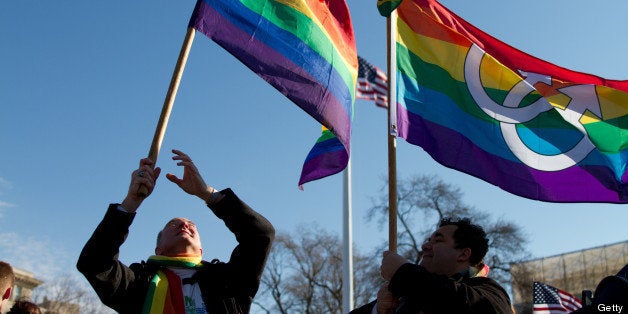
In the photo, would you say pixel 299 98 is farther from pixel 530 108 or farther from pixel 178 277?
pixel 530 108

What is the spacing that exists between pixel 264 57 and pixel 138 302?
2.64 metres

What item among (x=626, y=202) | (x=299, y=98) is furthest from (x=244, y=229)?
(x=626, y=202)

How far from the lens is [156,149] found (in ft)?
15.6

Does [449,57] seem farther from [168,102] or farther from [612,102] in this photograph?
[168,102]

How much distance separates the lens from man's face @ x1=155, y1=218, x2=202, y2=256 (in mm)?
4859

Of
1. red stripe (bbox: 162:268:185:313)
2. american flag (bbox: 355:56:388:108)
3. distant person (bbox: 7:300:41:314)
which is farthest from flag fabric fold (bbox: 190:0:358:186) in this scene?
american flag (bbox: 355:56:388:108)

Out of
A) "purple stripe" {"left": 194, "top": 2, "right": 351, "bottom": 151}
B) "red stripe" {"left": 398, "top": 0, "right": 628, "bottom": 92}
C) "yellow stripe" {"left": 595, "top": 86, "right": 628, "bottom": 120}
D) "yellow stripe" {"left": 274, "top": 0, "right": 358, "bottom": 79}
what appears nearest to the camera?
"purple stripe" {"left": 194, "top": 2, "right": 351, "bottom": 151}

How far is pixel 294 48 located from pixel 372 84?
11.7m

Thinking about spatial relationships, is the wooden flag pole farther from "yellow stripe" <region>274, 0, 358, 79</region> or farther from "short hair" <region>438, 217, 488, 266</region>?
"short hair" <region>438, 217, 488, 266</region>

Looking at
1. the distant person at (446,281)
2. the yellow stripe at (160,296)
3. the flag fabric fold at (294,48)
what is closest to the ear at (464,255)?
the distant person at (446,281)

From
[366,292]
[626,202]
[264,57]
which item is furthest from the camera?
[366,292]

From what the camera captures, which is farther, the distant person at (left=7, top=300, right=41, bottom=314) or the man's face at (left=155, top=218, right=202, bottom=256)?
the distant person at (left=7, top=300, right=41, bottom=314)

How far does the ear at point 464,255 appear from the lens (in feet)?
15.1

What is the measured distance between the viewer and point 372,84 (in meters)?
18.3
